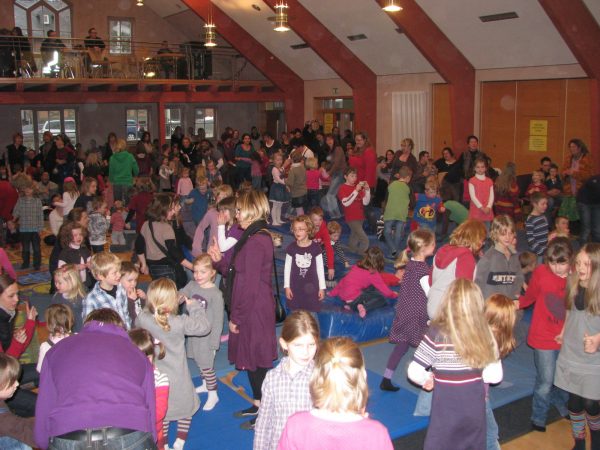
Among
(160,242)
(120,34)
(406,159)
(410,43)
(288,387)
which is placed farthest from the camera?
(120,34)

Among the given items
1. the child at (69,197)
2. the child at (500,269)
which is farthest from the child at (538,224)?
the child at (69,197)

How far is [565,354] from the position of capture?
15.1ft

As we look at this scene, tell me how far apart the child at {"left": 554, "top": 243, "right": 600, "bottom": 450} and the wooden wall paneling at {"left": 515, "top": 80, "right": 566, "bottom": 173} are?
35.9 ft

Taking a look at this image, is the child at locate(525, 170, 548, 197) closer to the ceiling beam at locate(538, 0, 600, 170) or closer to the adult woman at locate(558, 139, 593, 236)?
the adult woman at locate(558, 139, 593, 236)

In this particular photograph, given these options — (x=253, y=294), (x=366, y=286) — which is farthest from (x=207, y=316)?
(x=366, y=286)

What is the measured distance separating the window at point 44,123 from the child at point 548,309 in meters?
19.1

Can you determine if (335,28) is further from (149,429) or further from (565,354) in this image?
(149,429)

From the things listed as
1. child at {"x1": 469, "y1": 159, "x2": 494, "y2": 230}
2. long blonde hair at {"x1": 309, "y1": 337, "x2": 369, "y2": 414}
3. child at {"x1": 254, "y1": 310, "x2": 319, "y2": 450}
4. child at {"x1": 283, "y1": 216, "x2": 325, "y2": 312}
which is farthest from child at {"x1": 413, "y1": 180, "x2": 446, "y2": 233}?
long blonde hair at {"x1": 309, "y1": 337, "x2": 369, "y2": 414}

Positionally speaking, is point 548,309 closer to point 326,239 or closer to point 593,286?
A: point 593,286

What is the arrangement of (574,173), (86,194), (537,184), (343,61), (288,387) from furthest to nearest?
(343,61)
(537,184)
(574,173)
(86,194)
(288,387)

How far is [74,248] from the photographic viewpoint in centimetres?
725

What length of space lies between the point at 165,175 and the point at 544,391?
10939mm

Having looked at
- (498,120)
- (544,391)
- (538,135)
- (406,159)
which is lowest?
(544,391)

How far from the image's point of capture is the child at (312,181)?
42.9ft
